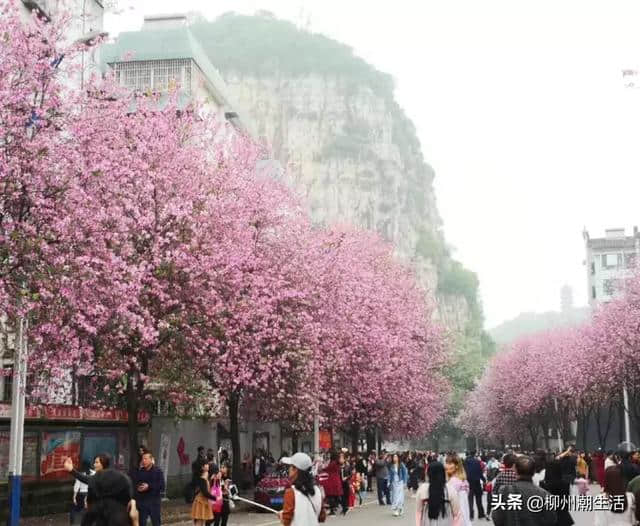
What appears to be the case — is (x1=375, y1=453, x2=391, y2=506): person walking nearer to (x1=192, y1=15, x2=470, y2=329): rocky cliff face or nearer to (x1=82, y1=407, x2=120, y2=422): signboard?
(x1=82, y1=407, x2=120, y2=422): signboard

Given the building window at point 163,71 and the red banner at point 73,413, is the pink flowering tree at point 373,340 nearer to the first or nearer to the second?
the red banner at point 73,413

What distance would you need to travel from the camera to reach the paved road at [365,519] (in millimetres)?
26266

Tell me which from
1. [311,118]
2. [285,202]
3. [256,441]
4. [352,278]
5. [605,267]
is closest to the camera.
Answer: [285,202]

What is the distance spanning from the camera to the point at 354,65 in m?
195

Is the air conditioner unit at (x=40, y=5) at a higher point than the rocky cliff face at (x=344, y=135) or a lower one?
lower

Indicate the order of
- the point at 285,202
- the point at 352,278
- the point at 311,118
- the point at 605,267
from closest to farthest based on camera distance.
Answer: the point at 285,202 → the point at 352,278 → the point at 605,267 → the point at 311,118

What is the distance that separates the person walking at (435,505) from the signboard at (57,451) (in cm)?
1730

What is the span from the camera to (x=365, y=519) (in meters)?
29.0

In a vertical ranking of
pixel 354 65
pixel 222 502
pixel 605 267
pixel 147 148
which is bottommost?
pixel 222 502

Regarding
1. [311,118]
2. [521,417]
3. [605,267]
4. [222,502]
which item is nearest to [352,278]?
[222,502]

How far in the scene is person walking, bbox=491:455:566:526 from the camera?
927 centimetres

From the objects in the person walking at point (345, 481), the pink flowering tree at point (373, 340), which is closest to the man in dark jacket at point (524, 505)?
the person walking at point (345, 481)

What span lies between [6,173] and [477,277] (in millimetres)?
170924

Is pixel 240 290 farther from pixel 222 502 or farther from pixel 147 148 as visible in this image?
pixel 222 502
